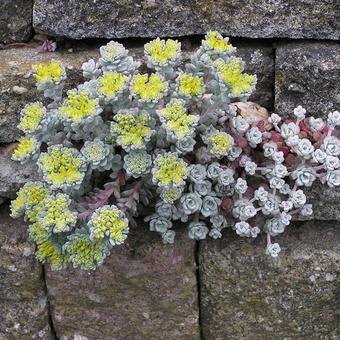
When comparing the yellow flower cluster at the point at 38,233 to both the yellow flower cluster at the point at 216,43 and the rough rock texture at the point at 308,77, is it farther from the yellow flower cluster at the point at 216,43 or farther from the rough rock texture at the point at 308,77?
the rough rock texture at the point at 308,77

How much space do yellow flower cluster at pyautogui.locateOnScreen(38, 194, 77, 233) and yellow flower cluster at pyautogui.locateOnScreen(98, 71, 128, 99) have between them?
0.29 m

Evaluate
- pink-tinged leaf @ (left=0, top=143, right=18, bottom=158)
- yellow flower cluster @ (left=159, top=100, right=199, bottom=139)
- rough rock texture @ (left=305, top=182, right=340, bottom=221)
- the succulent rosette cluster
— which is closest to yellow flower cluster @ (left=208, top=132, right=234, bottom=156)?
the succulent rosette cluster

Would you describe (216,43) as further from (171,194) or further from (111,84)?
(171,194)

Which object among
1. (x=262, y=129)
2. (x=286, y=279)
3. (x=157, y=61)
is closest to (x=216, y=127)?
(x=262, y=129)

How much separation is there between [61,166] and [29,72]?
413mm

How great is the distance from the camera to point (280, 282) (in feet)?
6.57

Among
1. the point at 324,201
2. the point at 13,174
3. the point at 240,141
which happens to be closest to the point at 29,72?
the point at 13,174

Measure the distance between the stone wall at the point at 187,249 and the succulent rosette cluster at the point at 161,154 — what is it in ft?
0.42

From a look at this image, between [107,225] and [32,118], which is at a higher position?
[32,118]

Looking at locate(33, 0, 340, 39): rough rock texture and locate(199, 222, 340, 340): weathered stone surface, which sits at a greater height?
locate(33, 0, 340, 39): rough rock texture


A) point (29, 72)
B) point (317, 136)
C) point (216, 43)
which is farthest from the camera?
point (29, 72)

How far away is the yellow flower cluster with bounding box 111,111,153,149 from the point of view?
165cm

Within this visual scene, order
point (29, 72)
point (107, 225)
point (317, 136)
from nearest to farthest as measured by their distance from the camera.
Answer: point (107, 225) < point (317, 136) < point (29, 72)

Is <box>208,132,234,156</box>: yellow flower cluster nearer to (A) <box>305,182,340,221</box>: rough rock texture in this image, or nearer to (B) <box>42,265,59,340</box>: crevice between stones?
(A) <box>305,182,340,221</box>: rough rock texture
